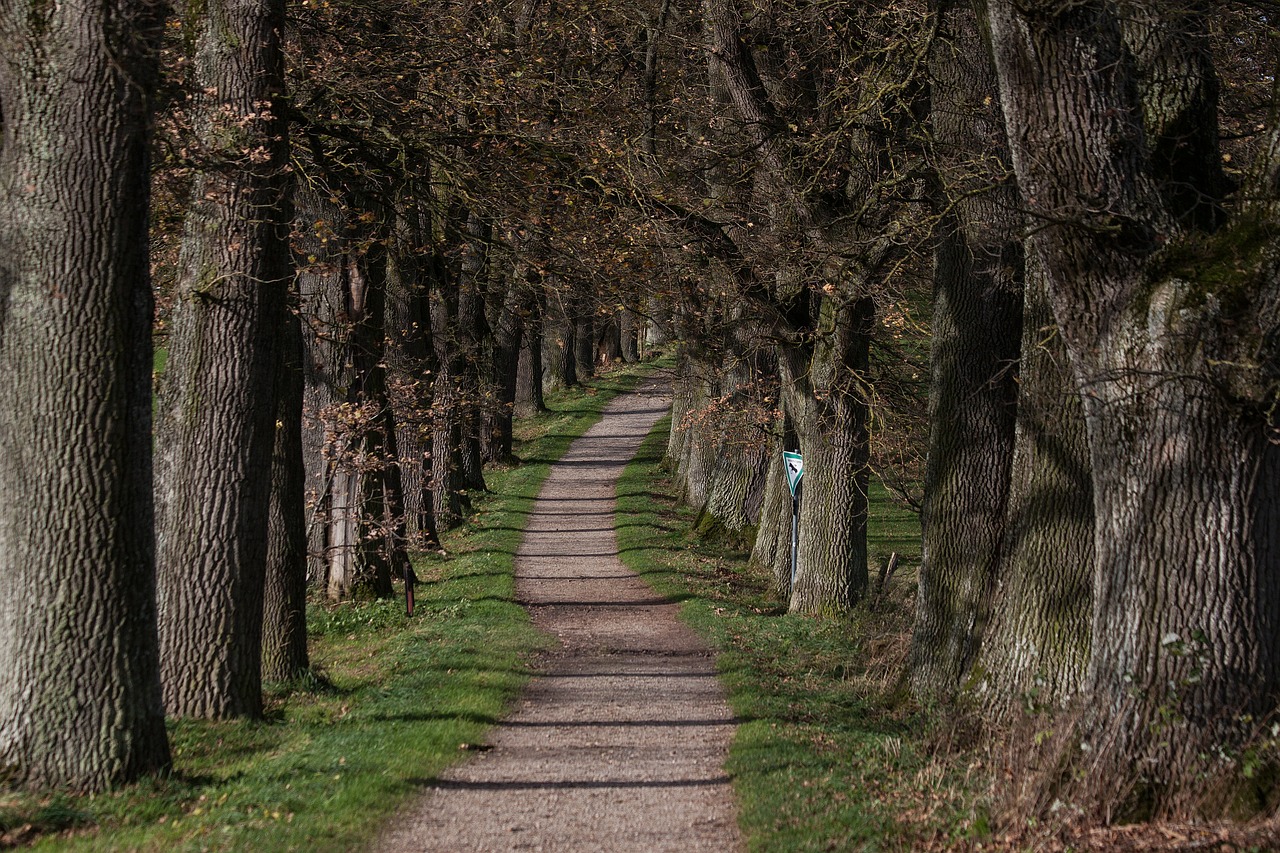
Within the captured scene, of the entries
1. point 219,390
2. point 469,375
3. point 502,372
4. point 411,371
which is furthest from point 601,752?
point 502,372

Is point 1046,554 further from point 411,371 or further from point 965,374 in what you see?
point 411,371

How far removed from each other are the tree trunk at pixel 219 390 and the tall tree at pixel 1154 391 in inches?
218

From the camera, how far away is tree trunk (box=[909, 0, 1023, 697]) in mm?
10781

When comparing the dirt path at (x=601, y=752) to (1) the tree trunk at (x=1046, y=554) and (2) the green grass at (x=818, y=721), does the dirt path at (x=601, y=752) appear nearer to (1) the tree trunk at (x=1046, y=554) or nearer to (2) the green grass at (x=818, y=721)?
(2) the green grass at (x=818, y=721)

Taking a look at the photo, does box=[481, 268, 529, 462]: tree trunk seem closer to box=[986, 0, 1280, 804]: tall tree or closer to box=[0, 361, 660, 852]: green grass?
box=[0, 361, 660, 852]: green grass

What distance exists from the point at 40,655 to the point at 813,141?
8654 millimetres

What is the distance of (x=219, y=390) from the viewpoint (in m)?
9.63

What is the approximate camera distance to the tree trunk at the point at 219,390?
31.6ft

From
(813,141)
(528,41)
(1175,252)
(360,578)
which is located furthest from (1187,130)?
(360,578)

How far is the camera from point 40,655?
289 inches

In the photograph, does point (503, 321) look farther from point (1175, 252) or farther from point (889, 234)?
point (1175, 252)

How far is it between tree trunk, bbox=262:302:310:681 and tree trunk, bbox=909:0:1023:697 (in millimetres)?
5665

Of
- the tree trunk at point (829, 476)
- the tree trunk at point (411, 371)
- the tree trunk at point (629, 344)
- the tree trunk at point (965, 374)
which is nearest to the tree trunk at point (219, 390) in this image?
the tree trunk at point (965, 374)

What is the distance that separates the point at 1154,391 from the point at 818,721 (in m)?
4.64
